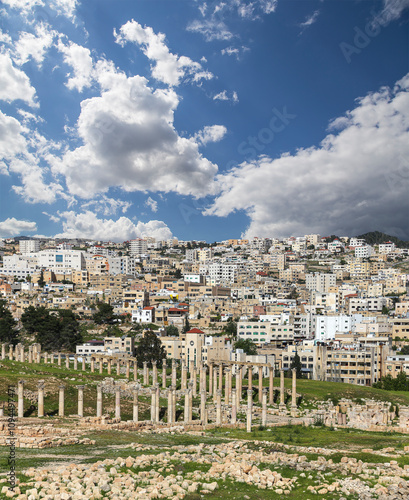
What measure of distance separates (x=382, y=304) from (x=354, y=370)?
151 feet

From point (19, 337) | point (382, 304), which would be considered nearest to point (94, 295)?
point (19, 337)

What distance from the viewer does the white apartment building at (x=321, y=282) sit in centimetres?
13450

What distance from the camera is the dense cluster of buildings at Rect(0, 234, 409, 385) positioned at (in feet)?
204

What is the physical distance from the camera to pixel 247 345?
69.8 m

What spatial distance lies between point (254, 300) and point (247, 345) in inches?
1343

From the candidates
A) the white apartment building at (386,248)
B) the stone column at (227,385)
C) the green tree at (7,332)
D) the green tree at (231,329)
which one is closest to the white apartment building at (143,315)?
the green tree at (231,329)

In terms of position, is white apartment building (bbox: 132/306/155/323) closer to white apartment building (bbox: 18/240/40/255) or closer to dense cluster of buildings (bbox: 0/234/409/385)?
dense cluster of buildings (bbox: 0/234/409/385)

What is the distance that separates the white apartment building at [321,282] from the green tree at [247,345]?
65586mm

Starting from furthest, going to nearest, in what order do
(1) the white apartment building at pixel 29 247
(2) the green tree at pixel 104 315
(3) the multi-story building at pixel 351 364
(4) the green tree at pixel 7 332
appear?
(1) the white apartment building at pixel 29 247 < (2) the green tree at pixel 104 315 < (4) the green tree at pixel 7 332 < (3) the multi-story building at pixel 351 364

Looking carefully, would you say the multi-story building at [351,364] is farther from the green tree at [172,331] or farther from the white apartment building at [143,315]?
the white apartment building at [143,315]

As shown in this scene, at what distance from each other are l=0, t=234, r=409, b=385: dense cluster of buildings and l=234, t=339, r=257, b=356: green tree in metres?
1.08

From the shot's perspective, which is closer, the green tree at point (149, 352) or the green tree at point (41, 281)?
the green tree at point (149, 352)

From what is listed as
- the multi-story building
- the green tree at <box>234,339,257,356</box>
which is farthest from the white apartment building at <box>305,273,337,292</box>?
the multi-story building

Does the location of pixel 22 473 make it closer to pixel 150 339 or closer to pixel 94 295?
pixel 150 339
